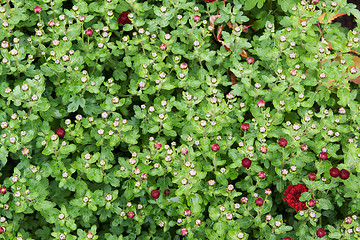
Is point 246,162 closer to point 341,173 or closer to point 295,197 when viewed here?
point 295,197

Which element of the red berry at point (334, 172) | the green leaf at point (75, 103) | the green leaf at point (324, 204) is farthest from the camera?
the green leaf at point (75, 103)

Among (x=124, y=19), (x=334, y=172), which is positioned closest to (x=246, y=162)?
(x=334, y=172)

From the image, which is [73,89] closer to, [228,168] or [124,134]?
[124,134]

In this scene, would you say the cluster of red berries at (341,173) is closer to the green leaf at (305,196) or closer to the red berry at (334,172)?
the red berry at (334,172)

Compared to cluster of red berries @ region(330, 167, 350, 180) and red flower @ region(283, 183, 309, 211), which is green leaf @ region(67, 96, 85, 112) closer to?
red flower @ region(283, 183, 309, 211)

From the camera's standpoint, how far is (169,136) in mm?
2773

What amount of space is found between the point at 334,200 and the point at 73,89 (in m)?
1.96

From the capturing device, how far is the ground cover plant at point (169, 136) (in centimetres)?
237

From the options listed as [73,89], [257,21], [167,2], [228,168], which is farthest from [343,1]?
[73,89]

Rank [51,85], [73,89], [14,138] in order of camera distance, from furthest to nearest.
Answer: [51,85] < [73,89] < [14,138]

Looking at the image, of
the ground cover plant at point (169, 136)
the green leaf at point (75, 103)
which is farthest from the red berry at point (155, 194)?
the green leaf at point (75, 103)

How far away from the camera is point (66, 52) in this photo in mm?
2801

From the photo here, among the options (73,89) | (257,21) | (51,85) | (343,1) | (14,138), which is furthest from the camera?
(257,21)

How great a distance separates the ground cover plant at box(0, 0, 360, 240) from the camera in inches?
93.4
